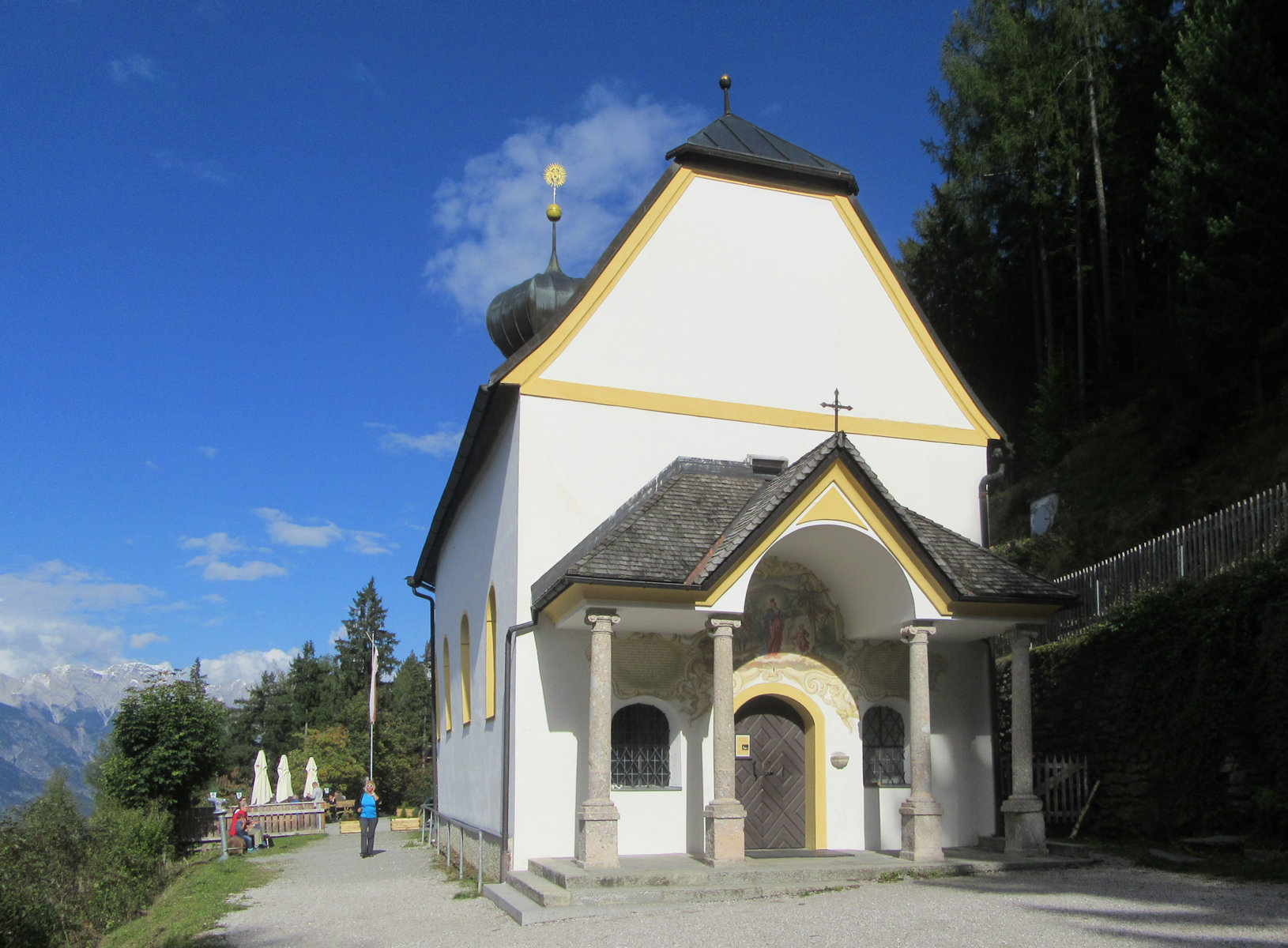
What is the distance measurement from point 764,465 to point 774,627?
2264 millimetres

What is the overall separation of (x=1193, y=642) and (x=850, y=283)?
662 cm

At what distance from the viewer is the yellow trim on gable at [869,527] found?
1235cm

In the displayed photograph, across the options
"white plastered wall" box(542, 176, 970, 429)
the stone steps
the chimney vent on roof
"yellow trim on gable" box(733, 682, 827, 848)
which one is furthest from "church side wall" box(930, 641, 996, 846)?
"white plastered wall" box(542, 176, 970, 429)

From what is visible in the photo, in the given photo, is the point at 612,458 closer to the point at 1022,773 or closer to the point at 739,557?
the point at 739,557

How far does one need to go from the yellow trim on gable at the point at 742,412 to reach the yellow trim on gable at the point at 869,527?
2020mm

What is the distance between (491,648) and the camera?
53.2ft

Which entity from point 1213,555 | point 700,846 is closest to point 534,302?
point 700,846

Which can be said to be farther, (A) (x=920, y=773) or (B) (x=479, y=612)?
(B) (x=479, y=612)

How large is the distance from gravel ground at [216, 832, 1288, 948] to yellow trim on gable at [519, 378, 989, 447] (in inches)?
240

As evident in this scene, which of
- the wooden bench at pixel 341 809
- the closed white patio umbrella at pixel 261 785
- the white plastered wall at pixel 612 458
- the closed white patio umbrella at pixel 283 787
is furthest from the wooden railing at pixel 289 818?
the white plastered wall at pixel 612 458

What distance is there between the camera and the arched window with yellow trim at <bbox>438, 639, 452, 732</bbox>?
71.7 ft

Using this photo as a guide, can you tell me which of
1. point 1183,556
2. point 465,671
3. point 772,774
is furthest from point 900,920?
point 465,671

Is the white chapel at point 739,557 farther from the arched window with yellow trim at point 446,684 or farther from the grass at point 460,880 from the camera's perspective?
the arched window with yellow trim at point 446,684

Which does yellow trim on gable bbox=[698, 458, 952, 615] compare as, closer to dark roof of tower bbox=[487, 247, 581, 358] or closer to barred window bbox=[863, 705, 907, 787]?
barred window bbox=[863, 705, 907, 787]
